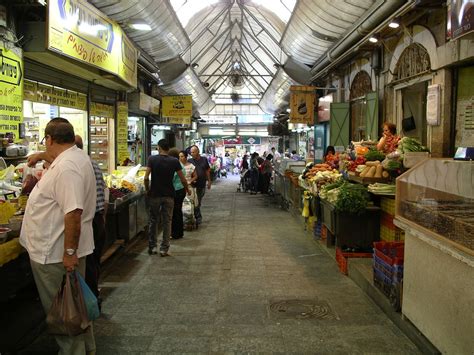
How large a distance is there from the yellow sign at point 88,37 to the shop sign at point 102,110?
47.5 inches

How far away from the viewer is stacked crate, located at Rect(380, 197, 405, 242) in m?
6.22

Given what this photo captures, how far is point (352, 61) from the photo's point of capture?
11836 mm

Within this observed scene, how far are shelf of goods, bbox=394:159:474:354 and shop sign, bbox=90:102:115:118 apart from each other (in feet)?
24.4

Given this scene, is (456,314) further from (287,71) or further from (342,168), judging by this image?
(287,71)

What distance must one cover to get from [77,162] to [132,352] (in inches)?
71.8

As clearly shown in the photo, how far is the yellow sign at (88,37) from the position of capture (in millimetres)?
6059

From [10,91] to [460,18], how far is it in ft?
18.0

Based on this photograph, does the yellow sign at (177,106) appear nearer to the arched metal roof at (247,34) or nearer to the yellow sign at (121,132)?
the arched metal roof at (247,34)

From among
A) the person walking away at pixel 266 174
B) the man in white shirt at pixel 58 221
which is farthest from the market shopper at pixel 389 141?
the person walking away at pixel 266 174

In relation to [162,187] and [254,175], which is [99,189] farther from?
[254,175]

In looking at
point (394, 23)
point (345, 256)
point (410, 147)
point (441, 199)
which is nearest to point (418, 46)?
point (394, 23)

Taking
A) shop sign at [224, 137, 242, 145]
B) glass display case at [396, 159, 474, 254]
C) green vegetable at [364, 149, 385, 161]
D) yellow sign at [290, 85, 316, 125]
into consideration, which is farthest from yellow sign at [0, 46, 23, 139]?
shop sign at [224, 137, 242, 145]

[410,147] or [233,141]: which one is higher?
[233,141]

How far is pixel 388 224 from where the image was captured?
649 cm
